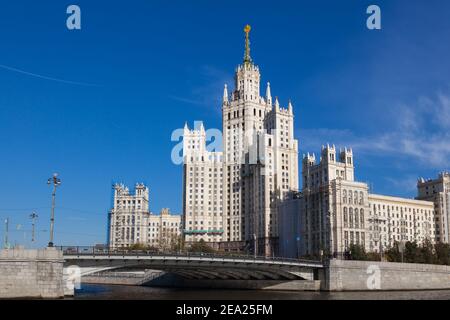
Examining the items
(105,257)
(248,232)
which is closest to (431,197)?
(248,232)

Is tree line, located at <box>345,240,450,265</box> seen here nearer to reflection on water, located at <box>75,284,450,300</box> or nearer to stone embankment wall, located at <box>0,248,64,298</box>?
reflection on water, located at <box>75,284,450,300</box>

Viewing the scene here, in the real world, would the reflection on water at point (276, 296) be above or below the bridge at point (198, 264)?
below

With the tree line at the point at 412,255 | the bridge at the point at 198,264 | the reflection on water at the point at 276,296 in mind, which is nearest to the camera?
the bridge at the point at 198,264

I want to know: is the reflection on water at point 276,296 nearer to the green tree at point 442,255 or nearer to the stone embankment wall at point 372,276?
the stone embankment wall at point 372,276

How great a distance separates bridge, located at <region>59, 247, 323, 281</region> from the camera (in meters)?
67.2

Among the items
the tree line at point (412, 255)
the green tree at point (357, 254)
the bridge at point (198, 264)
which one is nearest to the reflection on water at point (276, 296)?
the bridge at point (198, 264)

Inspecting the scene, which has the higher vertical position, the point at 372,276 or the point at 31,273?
the point at 31,273

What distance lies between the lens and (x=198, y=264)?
76.3 m

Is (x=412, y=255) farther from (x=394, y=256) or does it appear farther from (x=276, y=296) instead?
(x=276, y=296)

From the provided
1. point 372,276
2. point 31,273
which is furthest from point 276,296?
point 31,273

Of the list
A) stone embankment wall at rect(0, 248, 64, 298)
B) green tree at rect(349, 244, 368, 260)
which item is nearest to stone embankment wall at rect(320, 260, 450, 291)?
green tree at rect(349, 244, 368, 260)

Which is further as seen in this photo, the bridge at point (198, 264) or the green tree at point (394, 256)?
the green tree at point (394, 256)

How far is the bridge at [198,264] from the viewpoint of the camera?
67.2m

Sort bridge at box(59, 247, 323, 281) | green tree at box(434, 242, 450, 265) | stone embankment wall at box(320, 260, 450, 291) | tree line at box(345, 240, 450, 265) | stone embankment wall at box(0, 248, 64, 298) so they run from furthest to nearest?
green tree at box(434, 242, 450, 265), tree line at box(345, 240, 450, 265), stone embankment wall at box(320, 260, 450, 291), bridge at box(59, 247, 323, 281), stone embankment wall at box(0, 248, 64, 298)
